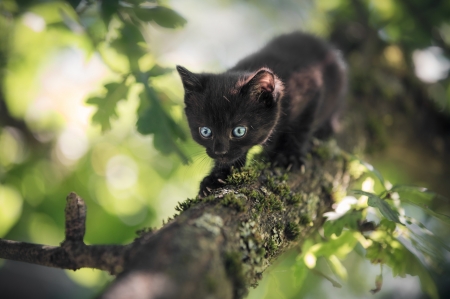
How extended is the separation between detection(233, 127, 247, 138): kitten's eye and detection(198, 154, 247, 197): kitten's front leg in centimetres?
25

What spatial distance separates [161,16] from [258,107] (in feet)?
3.38

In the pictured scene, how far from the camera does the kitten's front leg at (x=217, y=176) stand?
7.97ft

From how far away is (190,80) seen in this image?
2.79 metres

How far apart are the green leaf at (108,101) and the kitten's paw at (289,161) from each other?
138 cm

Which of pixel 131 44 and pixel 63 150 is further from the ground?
pixel 131 44

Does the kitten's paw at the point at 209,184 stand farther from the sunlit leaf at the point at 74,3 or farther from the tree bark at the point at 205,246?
the sunlit leaf at the point at 74,3

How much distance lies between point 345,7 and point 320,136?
2238 millimetres

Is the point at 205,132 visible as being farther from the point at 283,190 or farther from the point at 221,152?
the point at 283,190

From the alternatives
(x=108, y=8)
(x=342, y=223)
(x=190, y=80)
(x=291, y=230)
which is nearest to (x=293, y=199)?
(x=291, y=230)

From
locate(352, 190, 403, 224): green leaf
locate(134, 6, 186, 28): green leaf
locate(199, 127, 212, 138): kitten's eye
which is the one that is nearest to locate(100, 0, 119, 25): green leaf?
locate(134, 6, 186, 28): green leaf

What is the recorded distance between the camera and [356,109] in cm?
434

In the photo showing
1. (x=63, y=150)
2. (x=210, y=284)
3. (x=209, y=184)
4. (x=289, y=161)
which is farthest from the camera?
(x=63, y=150)

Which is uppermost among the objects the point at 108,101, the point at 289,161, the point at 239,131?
the point at 239,131

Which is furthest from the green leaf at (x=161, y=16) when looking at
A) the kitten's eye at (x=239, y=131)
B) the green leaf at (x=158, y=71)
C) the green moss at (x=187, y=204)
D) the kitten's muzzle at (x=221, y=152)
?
the green moss at (x=187, y=204)
